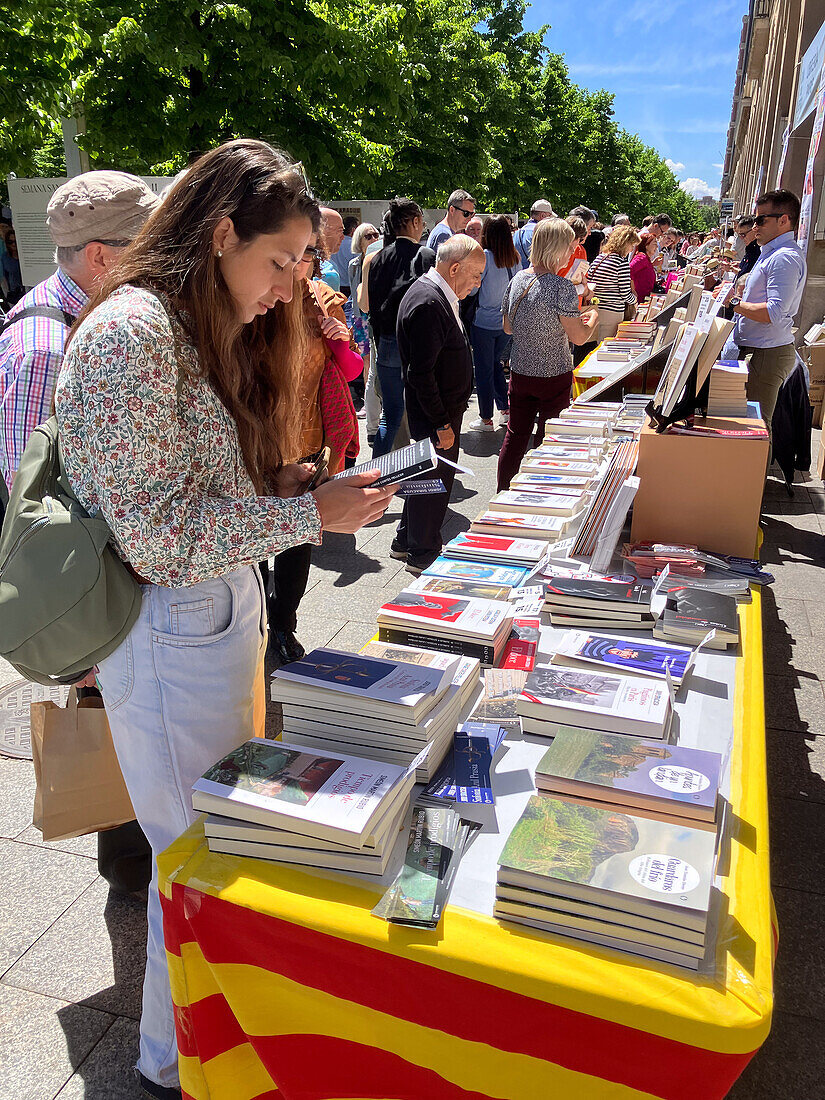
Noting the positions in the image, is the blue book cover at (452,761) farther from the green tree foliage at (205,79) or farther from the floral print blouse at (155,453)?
the green tree foliage at (205,79)

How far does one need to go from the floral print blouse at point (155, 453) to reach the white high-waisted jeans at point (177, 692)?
0.32 ft

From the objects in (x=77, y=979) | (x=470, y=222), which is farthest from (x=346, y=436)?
(x=470, y=222)

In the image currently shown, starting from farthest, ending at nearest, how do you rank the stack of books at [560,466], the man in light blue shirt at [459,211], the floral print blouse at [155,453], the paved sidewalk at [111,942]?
the man in light blue shirt at [459,211]
the stack of books at [560,466]
the paved sidewalk at [111,942]
the floral print blouse at [155,453]

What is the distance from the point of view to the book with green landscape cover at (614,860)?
1140 mm

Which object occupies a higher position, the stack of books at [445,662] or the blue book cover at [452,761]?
the stack of books at [445,662]

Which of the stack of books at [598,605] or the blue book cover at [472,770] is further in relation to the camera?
the stack of books at [598,605]

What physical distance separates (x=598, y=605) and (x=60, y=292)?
1.59 m

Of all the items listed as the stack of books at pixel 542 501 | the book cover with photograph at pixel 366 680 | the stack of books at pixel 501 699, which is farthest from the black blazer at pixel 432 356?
the book cover with photograph at pixel 366 680

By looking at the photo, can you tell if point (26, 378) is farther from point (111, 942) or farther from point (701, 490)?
point (701, 490)

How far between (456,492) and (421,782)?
4933mm

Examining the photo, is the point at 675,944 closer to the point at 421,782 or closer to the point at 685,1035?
the point at 685,1035

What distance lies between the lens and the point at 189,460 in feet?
4.61

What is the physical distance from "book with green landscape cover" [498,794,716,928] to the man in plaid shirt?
4.30 ft

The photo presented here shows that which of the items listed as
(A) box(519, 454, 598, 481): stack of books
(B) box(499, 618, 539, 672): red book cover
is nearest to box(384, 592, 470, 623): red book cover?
(B) box(499, 618, 539, 672): red book cover
